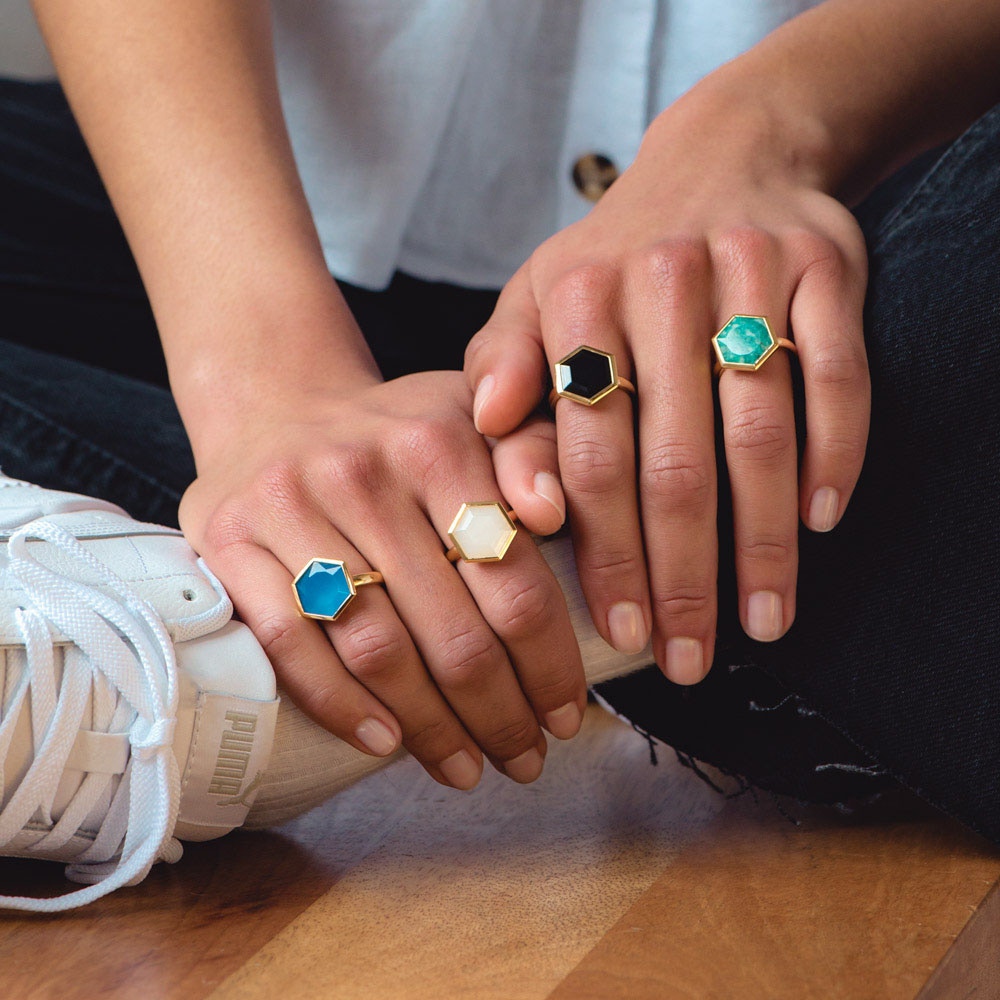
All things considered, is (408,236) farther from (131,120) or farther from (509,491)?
(509,491)

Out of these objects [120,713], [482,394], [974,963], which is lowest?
[974,963]

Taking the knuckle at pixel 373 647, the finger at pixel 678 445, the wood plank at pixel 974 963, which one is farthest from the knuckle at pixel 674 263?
the wood plank at pixel 974 963

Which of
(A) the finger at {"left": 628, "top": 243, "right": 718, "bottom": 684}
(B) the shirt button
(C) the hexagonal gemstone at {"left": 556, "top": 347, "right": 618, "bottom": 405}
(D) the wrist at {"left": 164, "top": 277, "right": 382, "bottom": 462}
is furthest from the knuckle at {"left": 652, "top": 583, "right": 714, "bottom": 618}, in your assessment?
(B) the shirt button

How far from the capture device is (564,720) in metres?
0.52

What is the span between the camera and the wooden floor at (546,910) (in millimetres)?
422

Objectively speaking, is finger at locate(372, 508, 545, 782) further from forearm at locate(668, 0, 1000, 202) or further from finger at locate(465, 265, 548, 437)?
forearm at locate(668, 0, 1000, 202)

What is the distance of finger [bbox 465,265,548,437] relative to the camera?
1.65 feet

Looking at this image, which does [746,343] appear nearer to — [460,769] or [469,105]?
[460,769]

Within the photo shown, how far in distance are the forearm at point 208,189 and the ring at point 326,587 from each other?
15cm

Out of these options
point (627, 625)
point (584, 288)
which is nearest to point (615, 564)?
point (627, 625)

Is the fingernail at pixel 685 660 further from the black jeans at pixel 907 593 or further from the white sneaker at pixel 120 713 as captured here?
the white sneaker at pixel 120 713

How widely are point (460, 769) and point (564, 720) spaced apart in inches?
2.3

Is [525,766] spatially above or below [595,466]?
below

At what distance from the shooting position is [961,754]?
507mm
